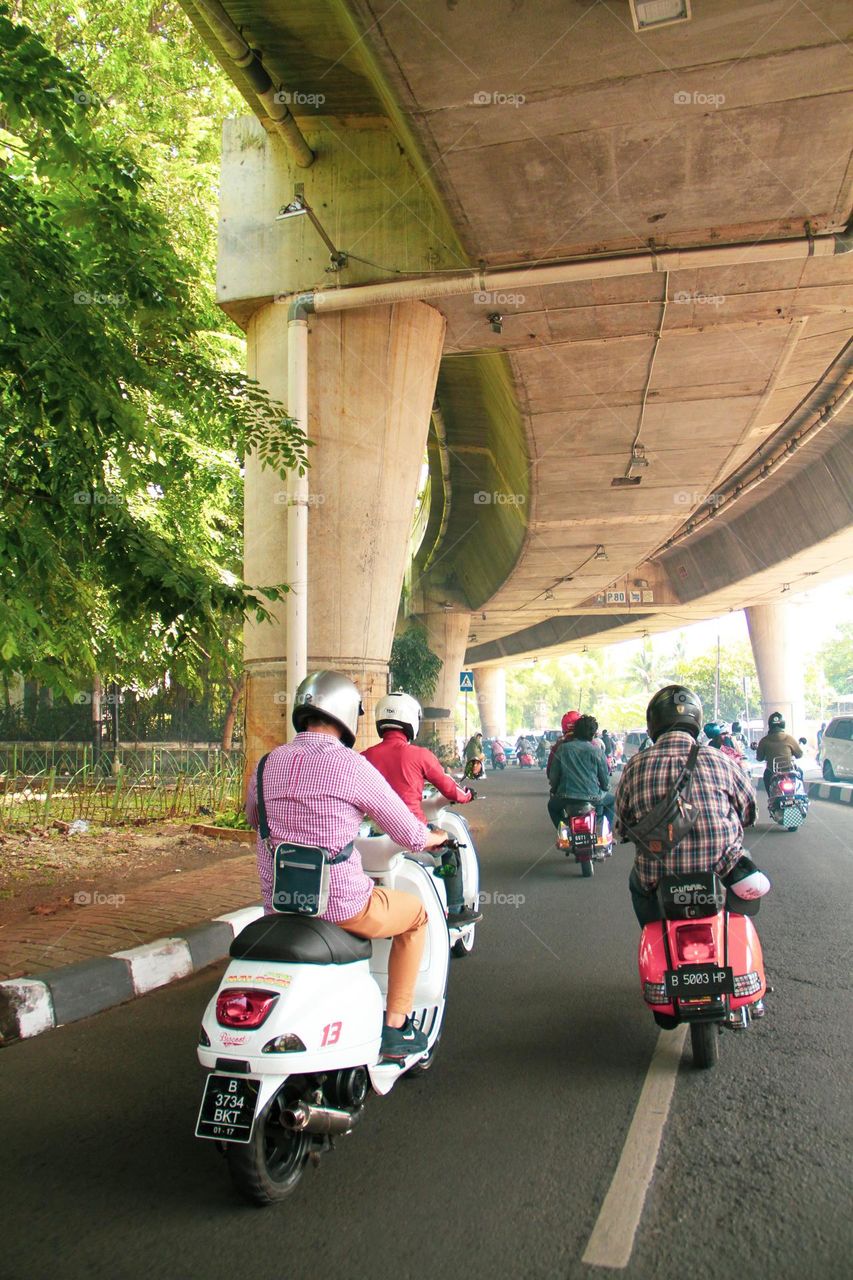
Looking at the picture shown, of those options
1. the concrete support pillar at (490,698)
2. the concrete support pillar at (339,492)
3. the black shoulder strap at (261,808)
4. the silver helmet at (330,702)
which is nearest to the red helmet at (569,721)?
the concrete support pillar at (339,492)

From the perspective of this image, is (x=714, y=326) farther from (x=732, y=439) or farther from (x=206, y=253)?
(x=206, y=253)

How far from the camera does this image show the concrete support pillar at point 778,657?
37.1 meters

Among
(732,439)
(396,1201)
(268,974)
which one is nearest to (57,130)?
(268,974)

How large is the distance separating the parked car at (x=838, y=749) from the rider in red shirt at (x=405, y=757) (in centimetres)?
2161

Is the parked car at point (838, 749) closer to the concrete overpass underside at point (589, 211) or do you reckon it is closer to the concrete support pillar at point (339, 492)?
the concrete overpass underside at point (589, 211)

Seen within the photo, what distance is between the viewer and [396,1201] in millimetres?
3080

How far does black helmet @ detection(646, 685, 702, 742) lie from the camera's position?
4797 millimetres

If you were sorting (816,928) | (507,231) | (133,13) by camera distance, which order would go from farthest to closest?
(133,13)
(507,231)
(816,928)

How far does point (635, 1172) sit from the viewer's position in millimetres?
3285

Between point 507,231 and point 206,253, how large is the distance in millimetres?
6870

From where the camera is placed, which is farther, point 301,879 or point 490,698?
point 490,698

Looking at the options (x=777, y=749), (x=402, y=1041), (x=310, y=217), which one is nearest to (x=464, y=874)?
(x=402, y=1041)

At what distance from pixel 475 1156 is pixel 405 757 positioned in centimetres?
261

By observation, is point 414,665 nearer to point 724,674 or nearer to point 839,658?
point 724,674
